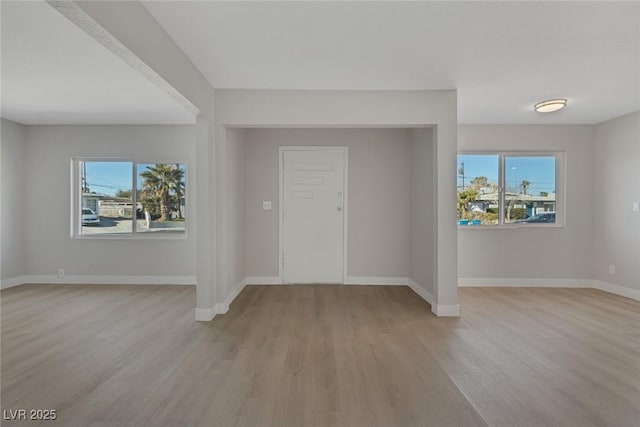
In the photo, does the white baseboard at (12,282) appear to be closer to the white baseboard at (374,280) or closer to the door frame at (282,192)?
the door frame at (282,192)

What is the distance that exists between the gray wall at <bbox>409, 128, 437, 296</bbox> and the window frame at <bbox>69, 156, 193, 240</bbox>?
3582 mm

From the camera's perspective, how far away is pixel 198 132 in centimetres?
375

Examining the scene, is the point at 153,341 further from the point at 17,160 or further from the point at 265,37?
the point at 17,160

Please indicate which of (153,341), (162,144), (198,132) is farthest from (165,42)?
(162,144)

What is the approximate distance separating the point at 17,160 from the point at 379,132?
580cm

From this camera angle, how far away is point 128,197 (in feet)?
17.9

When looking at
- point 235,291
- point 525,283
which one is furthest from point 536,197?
point 235,291

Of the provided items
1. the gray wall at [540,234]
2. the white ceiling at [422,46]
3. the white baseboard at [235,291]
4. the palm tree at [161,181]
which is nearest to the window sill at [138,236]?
the palm tree at [161,181]

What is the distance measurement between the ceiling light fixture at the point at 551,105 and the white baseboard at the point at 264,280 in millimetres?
4340

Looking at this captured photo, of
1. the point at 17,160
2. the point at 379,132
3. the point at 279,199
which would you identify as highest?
the point at 379,132

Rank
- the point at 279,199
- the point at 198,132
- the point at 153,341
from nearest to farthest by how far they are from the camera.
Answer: the point at 153,341 < the point at 198,132 < the point at 279,199

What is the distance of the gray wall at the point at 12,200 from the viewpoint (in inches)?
200

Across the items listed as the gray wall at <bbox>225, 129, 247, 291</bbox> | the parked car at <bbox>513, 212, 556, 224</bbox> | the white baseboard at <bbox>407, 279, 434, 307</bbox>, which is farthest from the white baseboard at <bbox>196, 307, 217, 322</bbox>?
the parked car at <bbox>513, 212, 556, 224</bbox>

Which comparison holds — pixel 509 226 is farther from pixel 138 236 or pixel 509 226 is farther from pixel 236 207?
pixel 138 236
